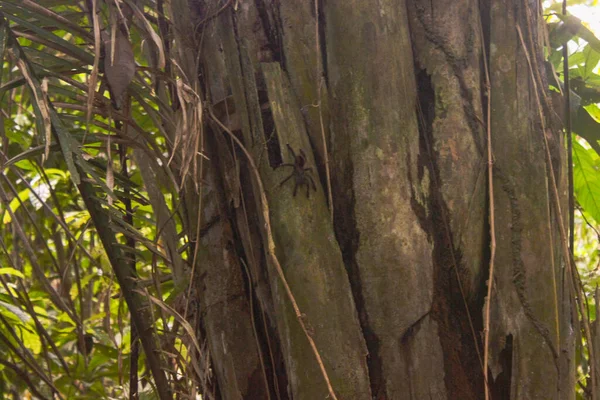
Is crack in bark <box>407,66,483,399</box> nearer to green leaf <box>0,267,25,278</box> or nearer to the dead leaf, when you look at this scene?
the dead leaf

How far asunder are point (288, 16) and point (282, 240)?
1.15ft

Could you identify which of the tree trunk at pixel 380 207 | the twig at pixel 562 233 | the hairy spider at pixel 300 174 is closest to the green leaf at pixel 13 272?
the tree trunk at pixel 380 207

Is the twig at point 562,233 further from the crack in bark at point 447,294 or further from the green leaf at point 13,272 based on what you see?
the green leaf at point 13,272

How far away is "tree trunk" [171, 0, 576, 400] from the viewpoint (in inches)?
33.9

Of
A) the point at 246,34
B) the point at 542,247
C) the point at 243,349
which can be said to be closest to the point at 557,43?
the point at 542,247

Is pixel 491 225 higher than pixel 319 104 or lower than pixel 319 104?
lower

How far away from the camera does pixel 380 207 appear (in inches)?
35.0

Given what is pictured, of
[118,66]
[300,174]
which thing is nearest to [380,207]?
[300,174]

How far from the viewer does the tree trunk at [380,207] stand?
0.86 metres

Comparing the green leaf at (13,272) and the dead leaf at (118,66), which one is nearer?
the dead leaf at (118,66)

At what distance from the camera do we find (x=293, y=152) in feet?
3.04

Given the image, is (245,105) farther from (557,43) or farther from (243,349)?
(557,43)

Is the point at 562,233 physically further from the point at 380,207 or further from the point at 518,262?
the point at 380,207

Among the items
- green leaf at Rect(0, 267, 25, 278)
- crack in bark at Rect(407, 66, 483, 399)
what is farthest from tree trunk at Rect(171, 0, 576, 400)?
green leaf at Rect(0, 267, 25, 278)
